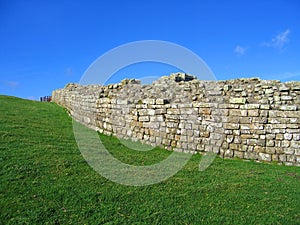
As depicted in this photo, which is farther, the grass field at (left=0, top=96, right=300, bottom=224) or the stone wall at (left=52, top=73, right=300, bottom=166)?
the stone wall at (left=52, top=73, right=300, bottom=166)

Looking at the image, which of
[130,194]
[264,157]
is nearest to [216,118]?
[264,157]

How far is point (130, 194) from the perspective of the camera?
20.9ft

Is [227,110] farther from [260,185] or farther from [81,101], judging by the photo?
[81,101]

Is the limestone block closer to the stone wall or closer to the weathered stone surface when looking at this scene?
the stone wall

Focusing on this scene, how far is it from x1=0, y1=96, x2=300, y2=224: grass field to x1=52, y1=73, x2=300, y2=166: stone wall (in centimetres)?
127

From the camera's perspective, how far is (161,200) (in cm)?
616

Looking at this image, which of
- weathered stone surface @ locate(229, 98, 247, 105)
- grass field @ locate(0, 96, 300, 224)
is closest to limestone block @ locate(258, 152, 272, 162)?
grass field @ locate(0, 96, 300, 224)

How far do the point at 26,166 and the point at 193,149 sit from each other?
674 centimetres

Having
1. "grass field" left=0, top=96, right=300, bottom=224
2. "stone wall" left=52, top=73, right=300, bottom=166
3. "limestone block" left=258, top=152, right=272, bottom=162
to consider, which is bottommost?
"grass field" left=0, top=96, right=300, bottom=224

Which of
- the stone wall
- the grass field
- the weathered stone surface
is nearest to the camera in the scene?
the grass field

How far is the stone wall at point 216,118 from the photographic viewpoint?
995 cm

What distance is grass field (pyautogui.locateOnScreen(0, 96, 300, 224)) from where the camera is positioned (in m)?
5.35

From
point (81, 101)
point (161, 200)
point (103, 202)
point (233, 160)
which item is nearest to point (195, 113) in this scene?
point (233, 160)

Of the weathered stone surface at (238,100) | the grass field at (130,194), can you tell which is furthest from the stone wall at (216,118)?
the grass field at (130,194)
